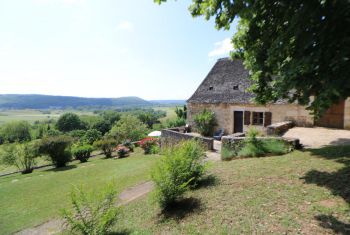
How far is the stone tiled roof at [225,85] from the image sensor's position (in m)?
16.8

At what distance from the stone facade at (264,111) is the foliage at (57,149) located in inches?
502

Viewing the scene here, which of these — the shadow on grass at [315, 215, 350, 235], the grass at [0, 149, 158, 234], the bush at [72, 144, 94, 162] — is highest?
the shadow on grass at [315, 215, 350, 235]

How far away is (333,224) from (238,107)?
13.0 metres

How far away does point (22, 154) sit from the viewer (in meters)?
21.3

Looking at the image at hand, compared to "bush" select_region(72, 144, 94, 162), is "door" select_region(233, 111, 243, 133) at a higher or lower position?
higher

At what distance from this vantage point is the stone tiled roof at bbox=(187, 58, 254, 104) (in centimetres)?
1681

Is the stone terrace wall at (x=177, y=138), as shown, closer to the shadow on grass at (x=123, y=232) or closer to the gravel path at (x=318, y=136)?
the gravel path at (x=318, y=136)

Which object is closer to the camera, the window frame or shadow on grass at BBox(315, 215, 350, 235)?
shadow on grass at BBox(315, 215, 350, 235)

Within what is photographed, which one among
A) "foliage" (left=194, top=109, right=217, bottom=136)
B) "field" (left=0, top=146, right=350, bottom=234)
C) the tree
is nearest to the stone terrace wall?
"foliage" (left=194, top=109, right=217, bottom=136)

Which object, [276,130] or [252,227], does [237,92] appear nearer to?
[276,130]

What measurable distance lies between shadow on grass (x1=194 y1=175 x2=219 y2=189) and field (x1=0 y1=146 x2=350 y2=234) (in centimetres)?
3

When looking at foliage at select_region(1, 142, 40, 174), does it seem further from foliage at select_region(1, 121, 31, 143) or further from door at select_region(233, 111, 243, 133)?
foliage at select_region(1, 121, 31, 143)

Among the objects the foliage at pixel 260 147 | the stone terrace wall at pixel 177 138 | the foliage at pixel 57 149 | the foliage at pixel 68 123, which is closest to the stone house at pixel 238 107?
the stone terrace wall at pixel 177 138

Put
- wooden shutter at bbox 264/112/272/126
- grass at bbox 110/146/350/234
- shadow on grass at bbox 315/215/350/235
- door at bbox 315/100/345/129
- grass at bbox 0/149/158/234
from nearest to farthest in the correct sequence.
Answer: shadow on grass at bbox 315/215/350/235, grass at bbox 110/146/350/234, grass at bbox 0/149/158/234, door at bbox 315/100/345/129, wooden shutter at bbox 264/112/272/126
